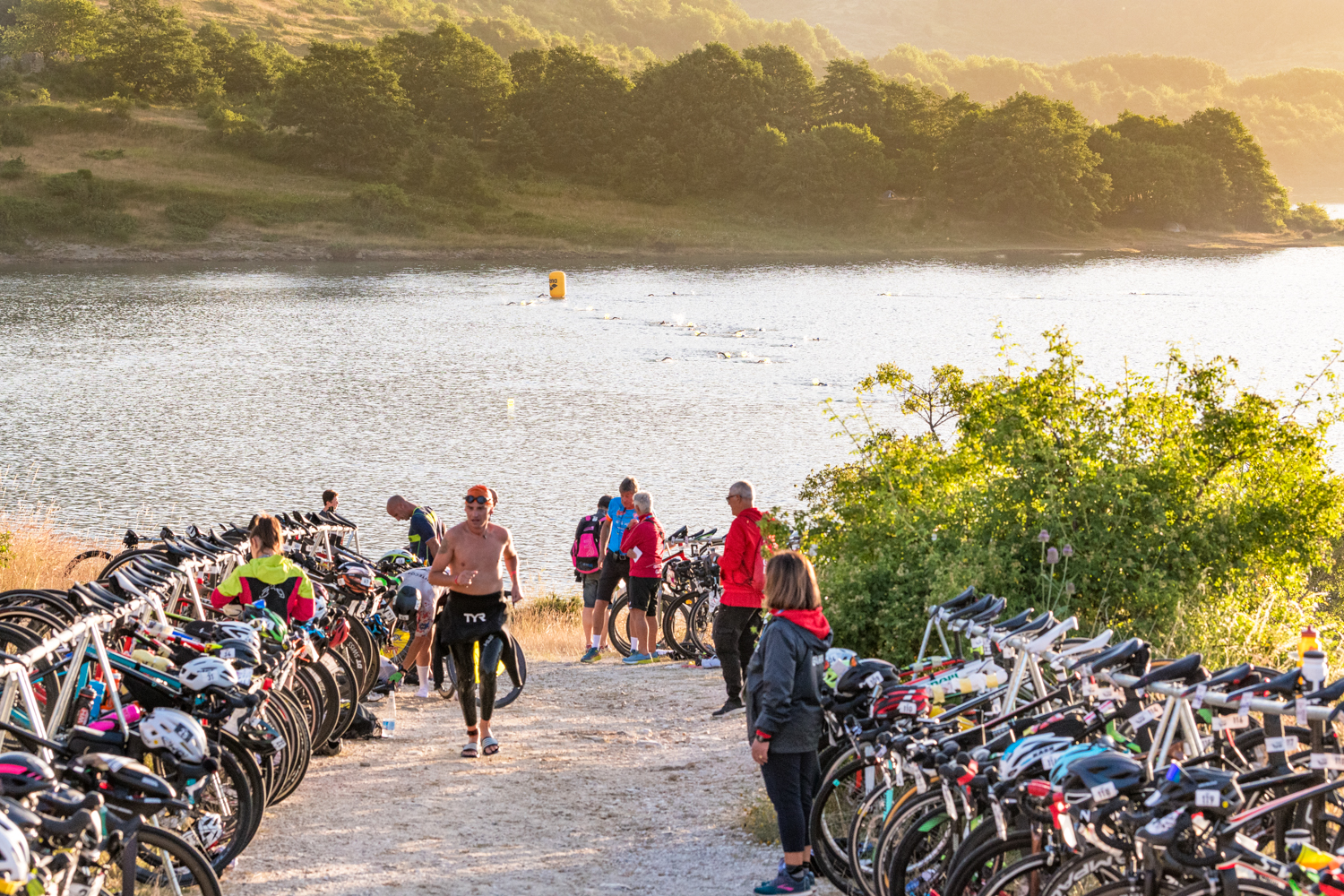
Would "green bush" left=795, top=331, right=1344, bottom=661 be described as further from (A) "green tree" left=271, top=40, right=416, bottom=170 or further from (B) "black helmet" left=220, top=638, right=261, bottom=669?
(A) "green tree" left=271, top=40, right=416, bottom=170

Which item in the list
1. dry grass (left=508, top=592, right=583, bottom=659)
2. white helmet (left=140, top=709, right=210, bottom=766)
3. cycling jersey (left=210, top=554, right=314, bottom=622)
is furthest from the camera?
dry grass (left=508, top=592, right=583, bottom=659)

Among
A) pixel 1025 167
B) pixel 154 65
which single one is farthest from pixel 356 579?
pixel 154 65

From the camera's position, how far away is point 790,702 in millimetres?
6242

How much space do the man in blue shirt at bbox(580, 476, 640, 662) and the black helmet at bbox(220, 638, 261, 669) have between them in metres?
6.62

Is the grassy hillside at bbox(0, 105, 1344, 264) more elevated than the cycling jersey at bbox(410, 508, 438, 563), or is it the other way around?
the grassy hillside at bbox(0, 105, 1344, 264)

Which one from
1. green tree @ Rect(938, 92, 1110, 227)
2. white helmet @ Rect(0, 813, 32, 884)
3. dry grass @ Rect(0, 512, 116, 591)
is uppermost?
green tree @ Rect(938, 92, 1110, 227)

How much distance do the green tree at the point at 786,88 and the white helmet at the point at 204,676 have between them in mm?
116705

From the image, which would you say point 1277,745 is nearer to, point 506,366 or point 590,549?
point 590,549

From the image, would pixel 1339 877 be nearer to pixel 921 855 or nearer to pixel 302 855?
pixel 921 855

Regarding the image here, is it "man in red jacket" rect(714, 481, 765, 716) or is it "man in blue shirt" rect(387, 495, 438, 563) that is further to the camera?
"man in blue shirt" rect(387, 495, 438, 563)

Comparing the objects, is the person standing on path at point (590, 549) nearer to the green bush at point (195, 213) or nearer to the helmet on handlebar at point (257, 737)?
the helmet on handlebar at point (257, 737)

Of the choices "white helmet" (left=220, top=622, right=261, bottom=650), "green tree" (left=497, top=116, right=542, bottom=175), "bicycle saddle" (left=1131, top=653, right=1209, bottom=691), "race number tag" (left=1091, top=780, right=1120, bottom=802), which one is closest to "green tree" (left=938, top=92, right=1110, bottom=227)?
"green tree" (left=497, top=116, right=542, bottom=175)

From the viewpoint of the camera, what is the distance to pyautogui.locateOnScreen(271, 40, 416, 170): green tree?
10156 cm

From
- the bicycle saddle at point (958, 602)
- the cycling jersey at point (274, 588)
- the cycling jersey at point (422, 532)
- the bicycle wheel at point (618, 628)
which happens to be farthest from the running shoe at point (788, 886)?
the bicycle wheel at point (618, 628)
